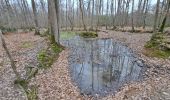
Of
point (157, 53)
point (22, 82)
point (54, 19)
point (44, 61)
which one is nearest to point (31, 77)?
point (22, 82)

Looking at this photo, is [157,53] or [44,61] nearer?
[44,61]

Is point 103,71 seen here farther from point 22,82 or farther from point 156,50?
point 156,50

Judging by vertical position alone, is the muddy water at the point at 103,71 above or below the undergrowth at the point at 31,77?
below

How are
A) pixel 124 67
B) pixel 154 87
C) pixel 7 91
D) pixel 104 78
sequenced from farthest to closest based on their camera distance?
pixel 124 67, pixel 104 78, pixel 154 87, pixel 7 91

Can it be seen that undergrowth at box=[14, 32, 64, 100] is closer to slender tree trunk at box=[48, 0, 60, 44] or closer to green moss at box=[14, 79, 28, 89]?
green moss at box=[14, 79, 28, 89]

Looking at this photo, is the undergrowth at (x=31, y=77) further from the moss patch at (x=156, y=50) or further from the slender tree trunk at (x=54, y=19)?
the moss patch at (x=156, y=50)

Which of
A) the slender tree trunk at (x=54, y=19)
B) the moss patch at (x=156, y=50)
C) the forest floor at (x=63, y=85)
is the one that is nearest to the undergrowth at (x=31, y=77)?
the forest floor at (x=63, y=85)

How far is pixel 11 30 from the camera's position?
2703 cm

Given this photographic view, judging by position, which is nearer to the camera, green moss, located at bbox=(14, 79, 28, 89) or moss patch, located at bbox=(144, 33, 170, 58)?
green moss, located at bbox=(14, 79, 28, 89)

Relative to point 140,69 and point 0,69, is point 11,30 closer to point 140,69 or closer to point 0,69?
point 0,69

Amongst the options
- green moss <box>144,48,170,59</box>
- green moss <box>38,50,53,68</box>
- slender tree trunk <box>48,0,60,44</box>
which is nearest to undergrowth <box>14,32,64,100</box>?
green moss <box>38,50,53,68</box>

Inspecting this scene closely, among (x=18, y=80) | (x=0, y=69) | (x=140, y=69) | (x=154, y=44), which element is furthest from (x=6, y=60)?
(x=154, y=44)

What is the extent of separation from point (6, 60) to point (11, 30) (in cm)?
1906

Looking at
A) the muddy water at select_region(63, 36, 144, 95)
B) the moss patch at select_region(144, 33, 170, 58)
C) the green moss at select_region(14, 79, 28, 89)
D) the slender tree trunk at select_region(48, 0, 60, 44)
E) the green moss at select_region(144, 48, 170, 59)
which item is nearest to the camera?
the green moss at select_region(14, 79, 28, 89)
